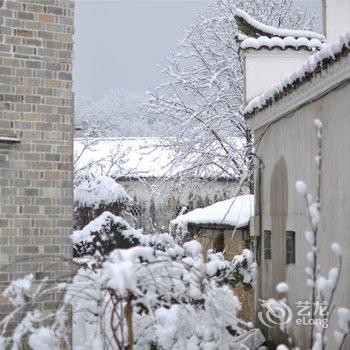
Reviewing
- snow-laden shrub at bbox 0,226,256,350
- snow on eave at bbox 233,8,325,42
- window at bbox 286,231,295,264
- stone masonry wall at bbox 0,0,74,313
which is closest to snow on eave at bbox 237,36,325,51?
snow on eave at bbox 233,8,325,42

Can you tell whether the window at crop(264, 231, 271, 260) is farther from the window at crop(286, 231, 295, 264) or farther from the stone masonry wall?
the stone masonry wall

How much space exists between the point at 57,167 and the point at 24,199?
1.59 ft

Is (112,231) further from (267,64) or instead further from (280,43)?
(280,43)

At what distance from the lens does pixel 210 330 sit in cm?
518

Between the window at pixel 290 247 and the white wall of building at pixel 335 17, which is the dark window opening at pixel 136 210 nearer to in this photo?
the white wall of building at pixel 335 17

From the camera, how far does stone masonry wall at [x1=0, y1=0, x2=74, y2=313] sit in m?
6.69

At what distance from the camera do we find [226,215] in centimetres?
1327

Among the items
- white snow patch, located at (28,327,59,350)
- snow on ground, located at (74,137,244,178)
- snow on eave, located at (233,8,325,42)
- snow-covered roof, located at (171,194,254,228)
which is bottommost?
white snow patch, located at (28,327,59,350)

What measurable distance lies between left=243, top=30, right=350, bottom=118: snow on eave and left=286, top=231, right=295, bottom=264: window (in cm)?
173

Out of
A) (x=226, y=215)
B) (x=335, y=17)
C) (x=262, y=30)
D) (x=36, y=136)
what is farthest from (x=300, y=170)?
(x=226, y=215)

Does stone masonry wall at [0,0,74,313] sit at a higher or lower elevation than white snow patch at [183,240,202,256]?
higher

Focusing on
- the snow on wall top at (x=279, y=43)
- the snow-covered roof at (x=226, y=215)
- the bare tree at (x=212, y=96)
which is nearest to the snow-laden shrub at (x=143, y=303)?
the snow on wall top at (x=279, y=43)

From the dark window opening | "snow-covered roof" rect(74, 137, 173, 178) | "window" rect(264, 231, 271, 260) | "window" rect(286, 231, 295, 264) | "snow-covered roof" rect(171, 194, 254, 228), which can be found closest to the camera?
"window" rect(286, 231, 295, 264)

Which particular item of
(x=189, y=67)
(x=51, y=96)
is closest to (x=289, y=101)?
(x=51, y=96)
